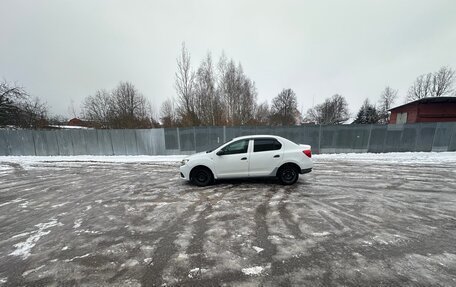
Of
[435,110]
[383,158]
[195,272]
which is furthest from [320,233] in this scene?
[435,110]

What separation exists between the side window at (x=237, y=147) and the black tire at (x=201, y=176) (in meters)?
1.00

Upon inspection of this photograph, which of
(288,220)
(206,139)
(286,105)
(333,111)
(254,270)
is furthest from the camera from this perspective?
(333,111)

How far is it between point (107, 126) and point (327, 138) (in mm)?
36601

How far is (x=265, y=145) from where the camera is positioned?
20.9 ft

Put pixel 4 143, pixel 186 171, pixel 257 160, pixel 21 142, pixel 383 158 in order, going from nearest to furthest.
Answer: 1. pixel 257 160
2. pixel 186 171
3. pixel 383 158
4. pixel 21 142
5. pixel 4 143

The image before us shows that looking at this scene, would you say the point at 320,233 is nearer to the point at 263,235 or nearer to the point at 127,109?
the point at 263,235

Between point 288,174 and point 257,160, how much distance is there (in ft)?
3.93

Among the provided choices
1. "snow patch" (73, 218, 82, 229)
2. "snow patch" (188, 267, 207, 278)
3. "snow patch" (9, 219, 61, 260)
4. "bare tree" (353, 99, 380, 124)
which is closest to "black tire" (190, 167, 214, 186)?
"snow patch" (73, 218, 82, 229)

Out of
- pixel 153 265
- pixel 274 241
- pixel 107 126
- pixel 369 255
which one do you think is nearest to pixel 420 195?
pixel 369 255

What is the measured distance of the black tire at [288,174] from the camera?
639 cm

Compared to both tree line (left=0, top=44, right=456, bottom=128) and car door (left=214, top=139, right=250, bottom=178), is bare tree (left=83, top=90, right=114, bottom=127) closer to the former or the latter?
tree line (left=0, top=44, right=456, bottom=128)

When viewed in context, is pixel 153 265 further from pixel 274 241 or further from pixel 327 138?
pixel 327 138

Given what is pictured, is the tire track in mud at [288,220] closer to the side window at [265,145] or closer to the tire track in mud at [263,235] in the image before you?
the tire track in mud at [263,235]

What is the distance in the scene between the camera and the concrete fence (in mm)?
14203
